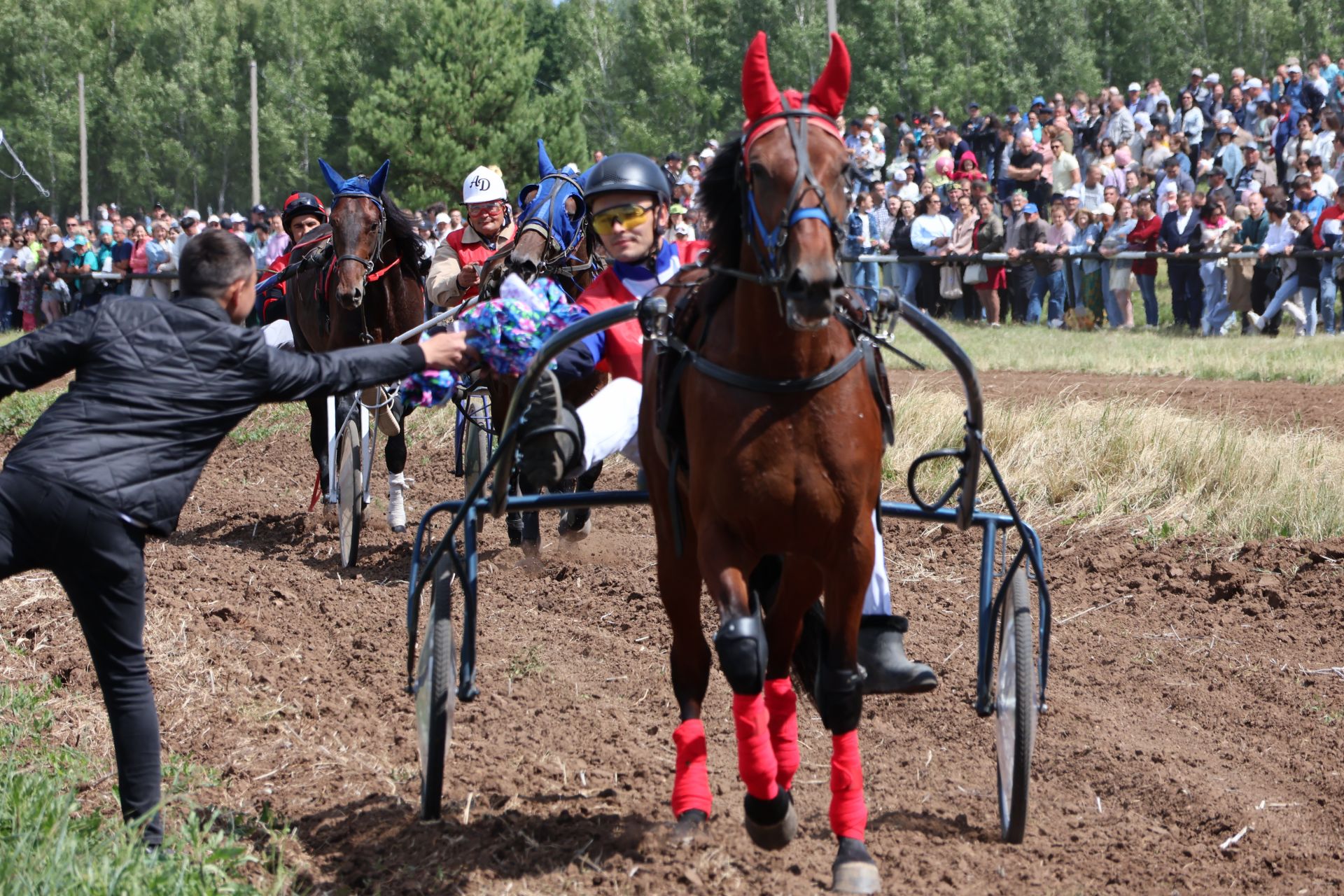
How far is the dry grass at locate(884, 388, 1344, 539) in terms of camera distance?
7.93 meters

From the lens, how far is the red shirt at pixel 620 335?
5316 mm

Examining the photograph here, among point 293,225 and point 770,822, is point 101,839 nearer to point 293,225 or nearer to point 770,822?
point 770,822

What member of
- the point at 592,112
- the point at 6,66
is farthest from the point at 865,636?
the point at 6,66

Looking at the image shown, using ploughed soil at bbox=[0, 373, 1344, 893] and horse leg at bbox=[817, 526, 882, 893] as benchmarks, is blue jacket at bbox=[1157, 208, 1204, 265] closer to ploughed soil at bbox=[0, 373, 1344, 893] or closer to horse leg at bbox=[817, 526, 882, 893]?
ploughed soil at bbox=[0, 373, 1344, 893]

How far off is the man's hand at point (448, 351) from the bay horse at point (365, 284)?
431cm

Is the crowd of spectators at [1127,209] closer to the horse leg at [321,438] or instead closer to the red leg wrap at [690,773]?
the horse leg at [321,438]

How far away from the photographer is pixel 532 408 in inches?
182

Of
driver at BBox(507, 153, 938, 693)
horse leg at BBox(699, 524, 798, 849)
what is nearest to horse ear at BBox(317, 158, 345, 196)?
driver at BBox(507, 153, 938, 693)

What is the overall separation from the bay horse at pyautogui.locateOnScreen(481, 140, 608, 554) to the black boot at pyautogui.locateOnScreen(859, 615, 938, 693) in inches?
123

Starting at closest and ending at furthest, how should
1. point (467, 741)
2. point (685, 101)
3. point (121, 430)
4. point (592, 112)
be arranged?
point (121, 430)
point (467, 741)
point (685, 101)
point (592, 112)

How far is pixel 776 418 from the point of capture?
3.93m

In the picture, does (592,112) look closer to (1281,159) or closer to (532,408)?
(1281,159)

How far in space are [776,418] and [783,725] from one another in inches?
46.8

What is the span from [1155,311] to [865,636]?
13144 mm
